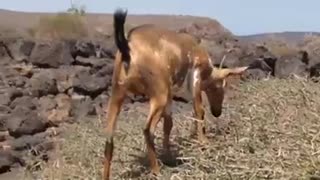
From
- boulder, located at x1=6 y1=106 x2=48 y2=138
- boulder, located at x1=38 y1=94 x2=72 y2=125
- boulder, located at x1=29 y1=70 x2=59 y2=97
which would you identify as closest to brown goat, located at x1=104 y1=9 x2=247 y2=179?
boulder, located at x1=6 y1=106 x2=48 y2=138

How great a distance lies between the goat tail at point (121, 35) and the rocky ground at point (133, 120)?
3.94 feet

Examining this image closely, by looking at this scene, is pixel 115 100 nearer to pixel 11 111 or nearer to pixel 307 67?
pixel 11 111

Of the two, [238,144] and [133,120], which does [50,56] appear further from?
[238,144]

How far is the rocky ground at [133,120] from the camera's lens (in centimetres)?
839

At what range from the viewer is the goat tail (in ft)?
33.2

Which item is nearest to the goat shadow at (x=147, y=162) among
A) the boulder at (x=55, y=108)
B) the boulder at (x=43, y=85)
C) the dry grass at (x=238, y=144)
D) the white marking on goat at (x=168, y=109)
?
the dry grass at (x=238, y=144)

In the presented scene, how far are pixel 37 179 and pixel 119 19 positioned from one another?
3656 millimetres

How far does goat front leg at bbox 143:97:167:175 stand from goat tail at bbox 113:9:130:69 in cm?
54

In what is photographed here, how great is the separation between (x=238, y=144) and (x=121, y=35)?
6.65 ft

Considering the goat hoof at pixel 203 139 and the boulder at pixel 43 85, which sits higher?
the goat hoof at pixel 203 139

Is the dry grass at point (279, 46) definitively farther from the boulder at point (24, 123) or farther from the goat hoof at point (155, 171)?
the goat hoof at point (155, 171)

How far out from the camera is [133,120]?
1391 centimetres

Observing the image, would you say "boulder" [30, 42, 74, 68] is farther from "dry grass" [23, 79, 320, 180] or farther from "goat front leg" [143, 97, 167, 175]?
"goat front leg" [143, 97, 167, 175]

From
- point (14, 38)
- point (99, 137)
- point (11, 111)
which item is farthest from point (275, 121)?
point (14, 38)
